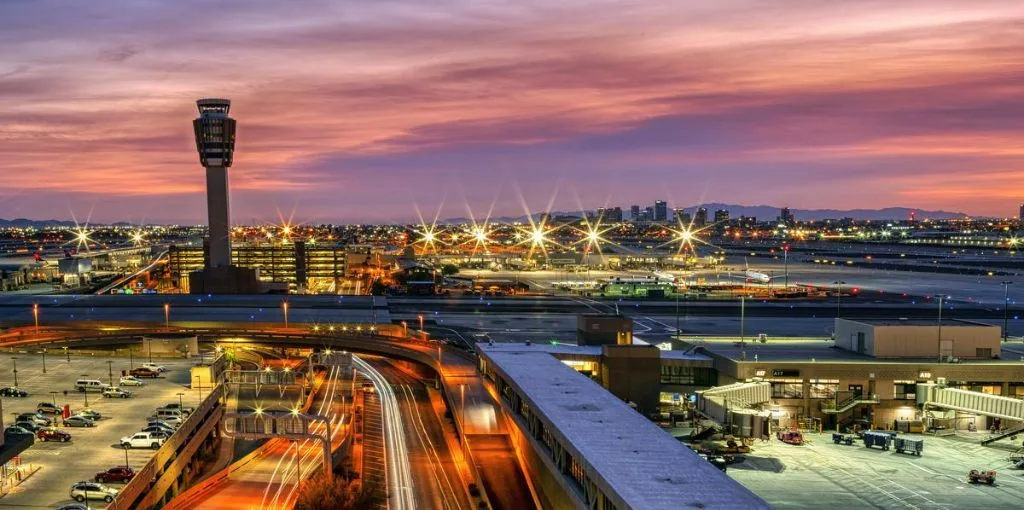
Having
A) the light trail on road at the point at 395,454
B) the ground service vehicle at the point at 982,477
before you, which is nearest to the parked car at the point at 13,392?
the light trail on road at the point at 395,454

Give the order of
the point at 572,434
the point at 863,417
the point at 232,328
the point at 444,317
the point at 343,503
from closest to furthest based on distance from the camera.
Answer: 1. the point at 572,434
2. the point at 343,503
3. the point at 863,417
4. the point at 232,328
5. the point at 444,317

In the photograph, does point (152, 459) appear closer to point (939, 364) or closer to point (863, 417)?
point (863, 417)

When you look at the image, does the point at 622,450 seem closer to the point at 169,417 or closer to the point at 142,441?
the point at 142,441

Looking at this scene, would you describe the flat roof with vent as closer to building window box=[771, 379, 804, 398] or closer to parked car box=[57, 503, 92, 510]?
building window box=[771, 379, 804, 398]

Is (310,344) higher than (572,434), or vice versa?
(572,434)

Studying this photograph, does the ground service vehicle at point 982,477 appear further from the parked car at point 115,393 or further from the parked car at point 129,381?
the parked car at point 129,381

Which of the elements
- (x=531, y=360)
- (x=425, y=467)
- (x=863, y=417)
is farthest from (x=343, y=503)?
(x=863, y=417)

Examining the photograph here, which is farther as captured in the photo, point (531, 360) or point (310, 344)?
point (310, 344)

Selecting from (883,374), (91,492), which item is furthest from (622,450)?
(883,374)

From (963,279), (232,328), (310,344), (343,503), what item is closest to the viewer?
(343,503)
